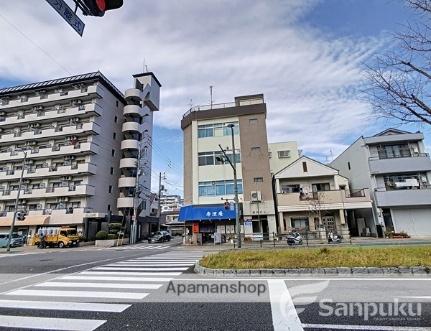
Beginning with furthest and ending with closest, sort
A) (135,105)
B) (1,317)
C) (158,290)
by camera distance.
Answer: (135,105) < (158,290) < (1,317)

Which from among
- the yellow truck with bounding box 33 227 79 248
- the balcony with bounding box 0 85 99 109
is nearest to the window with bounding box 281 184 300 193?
the yellow truck with bounding box 33 227 79 248

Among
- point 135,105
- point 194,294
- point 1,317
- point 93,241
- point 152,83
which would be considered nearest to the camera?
point 1,317

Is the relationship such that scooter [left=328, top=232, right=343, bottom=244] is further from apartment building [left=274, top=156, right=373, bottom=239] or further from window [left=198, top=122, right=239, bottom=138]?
window [left=198, top=122, right=239, bottom=138]

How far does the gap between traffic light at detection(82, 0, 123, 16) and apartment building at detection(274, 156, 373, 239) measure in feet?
84.5

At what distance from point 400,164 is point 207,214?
67.5 feet

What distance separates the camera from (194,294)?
6.23m

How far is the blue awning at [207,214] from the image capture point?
27.3m

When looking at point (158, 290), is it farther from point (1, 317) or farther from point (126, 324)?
point (1, 317)

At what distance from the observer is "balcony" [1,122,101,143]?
122 feet

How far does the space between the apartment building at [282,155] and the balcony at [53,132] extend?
24431mm

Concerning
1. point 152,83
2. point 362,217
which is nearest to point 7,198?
point 152,83

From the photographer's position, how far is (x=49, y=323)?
451 centimetres

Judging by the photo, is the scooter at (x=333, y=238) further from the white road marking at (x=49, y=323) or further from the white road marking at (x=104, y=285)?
the white road marking at (x=49, y=323)

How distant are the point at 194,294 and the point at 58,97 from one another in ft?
139
